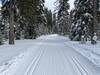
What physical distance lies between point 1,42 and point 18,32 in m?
22.7

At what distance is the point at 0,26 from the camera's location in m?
49.8

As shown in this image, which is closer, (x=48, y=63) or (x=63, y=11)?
(x=48, y=63)

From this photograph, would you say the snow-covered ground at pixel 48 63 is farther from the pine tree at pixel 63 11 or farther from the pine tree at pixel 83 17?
the pine tree at pixel 63 11

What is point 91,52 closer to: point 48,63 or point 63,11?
point 48,63

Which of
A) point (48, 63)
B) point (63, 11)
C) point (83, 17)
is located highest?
point (63, 11)

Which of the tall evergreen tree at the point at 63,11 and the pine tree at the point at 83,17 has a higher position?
the tall evergreen tree at the point at 63,11

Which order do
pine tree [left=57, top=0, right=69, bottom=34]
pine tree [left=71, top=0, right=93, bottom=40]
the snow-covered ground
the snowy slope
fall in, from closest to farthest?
the snow-covered ground, the snowy slope, pine tree [left=71, top=0, right=93, bottom=40], pine tree [left=57, top=0, right=69, bottom=34]

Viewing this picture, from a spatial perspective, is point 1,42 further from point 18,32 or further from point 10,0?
point 18,32

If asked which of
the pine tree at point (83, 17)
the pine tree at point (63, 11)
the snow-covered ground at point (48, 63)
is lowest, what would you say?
the snow-covered ground at point (48, 63)

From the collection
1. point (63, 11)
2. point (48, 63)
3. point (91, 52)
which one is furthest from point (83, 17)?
point (63, 11)

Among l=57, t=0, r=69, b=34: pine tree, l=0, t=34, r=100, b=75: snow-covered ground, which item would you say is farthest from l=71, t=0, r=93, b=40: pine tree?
l=57, t=0, r=69, b=34: pine tree

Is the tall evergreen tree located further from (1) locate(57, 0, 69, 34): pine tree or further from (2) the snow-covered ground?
(2) the snow-covered ground

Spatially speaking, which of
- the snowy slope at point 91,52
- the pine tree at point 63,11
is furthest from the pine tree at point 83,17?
the pine tree at point 63,11

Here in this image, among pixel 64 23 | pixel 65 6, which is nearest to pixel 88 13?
pixel 65 6
